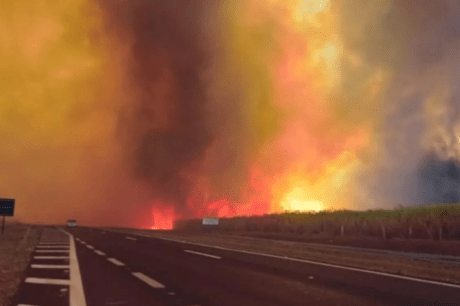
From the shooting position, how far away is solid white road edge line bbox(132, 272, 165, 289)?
9.24m

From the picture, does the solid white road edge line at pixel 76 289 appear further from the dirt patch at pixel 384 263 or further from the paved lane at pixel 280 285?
the dirt patch at pixel 384 263

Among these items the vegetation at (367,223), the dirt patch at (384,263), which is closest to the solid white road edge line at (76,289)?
the dirt patch at (384,263)

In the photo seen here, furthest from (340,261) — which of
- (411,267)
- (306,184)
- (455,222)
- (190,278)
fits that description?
(306,184)

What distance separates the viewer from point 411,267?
12.2 metres

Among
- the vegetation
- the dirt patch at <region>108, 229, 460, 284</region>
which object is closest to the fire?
the vegetation

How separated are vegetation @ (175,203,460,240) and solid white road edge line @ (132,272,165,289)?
24.9 meters

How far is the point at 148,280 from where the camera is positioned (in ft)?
33.0

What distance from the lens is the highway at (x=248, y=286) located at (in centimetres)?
777

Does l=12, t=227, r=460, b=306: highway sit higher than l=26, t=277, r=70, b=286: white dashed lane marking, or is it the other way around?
l=12, t=227, r=460, b=306: highway

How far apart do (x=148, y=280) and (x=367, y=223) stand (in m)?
31.8

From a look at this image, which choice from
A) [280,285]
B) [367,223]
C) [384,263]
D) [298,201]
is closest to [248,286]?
[280,285]

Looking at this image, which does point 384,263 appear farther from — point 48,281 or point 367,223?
point 367,223

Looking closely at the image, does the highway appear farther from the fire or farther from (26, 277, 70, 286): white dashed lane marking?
the fire

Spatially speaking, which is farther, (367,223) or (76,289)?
(367,223)
